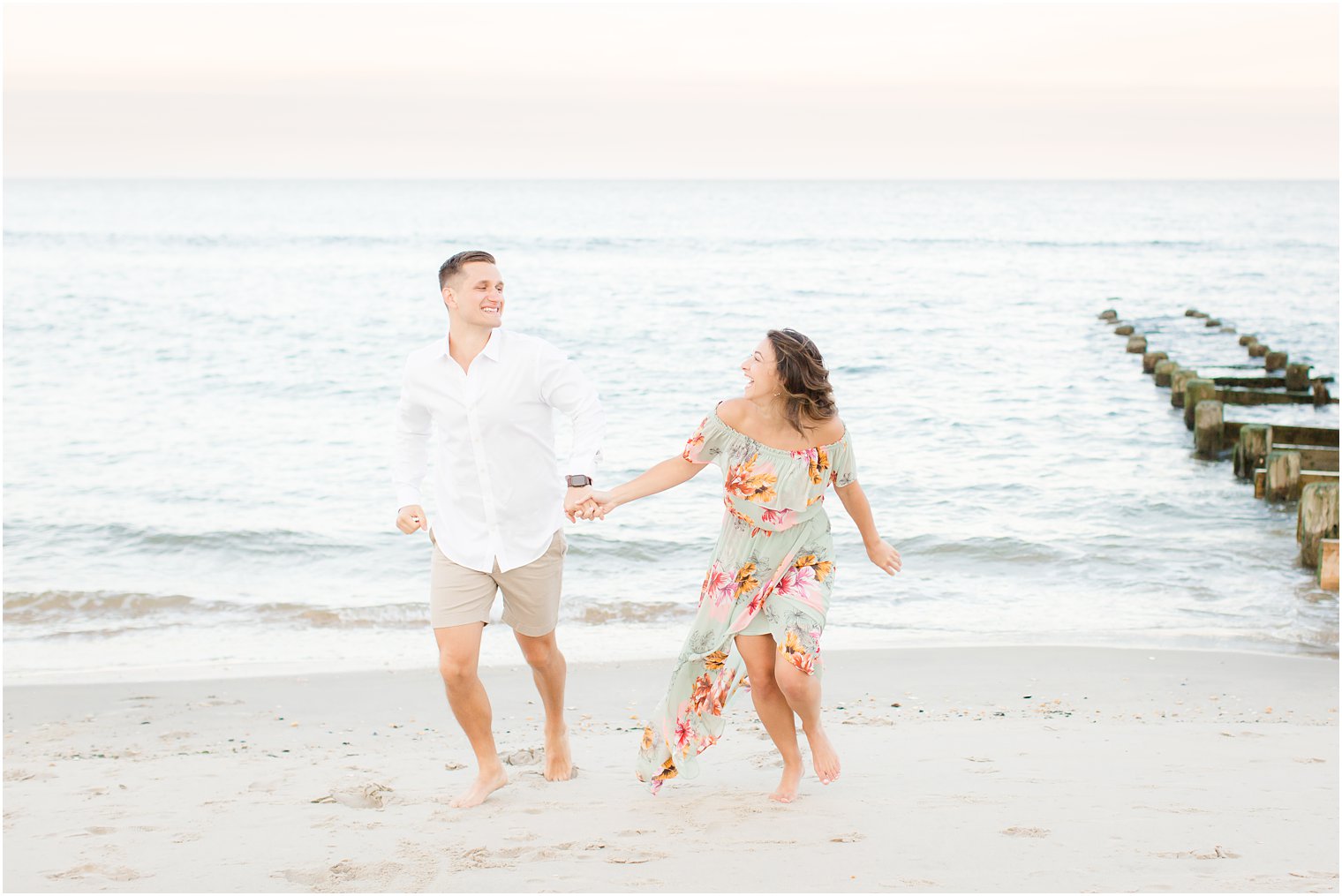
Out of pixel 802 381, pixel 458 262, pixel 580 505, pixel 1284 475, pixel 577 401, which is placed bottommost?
pixel 1284 475

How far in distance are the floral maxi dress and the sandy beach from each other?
65 cm

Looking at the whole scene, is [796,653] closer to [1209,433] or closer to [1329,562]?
[1329,562]

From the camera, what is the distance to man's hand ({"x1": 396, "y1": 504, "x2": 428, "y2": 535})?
457 cm

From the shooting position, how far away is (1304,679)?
282 inches

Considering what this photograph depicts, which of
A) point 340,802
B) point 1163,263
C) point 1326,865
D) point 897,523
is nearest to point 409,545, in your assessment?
point 897,523

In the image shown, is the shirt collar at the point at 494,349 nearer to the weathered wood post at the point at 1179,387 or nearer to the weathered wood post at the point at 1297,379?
the weathered wood post at the point at 1179,387

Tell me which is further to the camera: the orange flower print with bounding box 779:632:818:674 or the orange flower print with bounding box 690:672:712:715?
the orange flower print with bounding box 690:672:712:715

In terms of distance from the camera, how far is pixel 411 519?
4.61 metres

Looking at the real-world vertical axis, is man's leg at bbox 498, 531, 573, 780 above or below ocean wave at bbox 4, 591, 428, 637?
above

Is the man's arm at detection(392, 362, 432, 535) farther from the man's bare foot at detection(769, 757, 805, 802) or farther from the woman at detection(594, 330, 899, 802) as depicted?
the man's bare foot at detection(769, 757, 805, 802)

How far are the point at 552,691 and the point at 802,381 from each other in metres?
1.65

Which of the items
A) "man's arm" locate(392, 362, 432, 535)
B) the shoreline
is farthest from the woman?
the shoreline

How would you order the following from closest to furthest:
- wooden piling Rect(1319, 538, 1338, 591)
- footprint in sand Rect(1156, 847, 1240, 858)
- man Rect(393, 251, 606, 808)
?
footprint in sand Rect(1156, 847, 1240, 858) < man Rect(393, 251, 606, 808) < wooden piling Rect(1319, 538, 1338, 591)

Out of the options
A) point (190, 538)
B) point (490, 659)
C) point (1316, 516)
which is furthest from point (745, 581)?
point (190, 538)
